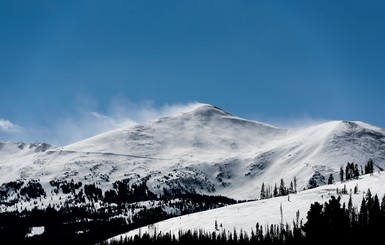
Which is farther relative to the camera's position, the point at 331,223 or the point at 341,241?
the point at 341,241

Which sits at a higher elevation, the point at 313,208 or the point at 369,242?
the point at 313,208

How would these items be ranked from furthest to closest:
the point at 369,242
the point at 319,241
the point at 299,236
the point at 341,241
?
the point at 299,236
the point at 369,242
the point at 341,241
the point at 319,241

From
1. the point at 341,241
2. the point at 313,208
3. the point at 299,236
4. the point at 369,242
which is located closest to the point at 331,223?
→ the point at 313,208

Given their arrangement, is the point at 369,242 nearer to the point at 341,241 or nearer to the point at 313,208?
the point at 341,241

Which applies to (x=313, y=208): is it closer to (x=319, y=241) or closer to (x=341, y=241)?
(x=319, y=241)

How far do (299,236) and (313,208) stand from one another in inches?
4128

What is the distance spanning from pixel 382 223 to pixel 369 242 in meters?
7.39

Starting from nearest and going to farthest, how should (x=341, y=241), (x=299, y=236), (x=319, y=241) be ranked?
(x=319, y=241) < (x=341, y=241) < (x=299, y=236)

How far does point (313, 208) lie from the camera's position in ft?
262

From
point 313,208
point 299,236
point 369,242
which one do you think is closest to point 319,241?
point 313,208

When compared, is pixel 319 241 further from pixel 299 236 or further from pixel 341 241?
pixel 299 236

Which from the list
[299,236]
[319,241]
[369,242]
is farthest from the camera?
[299,236]

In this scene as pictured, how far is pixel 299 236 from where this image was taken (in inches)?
7106

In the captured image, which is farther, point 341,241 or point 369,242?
point 369,242
